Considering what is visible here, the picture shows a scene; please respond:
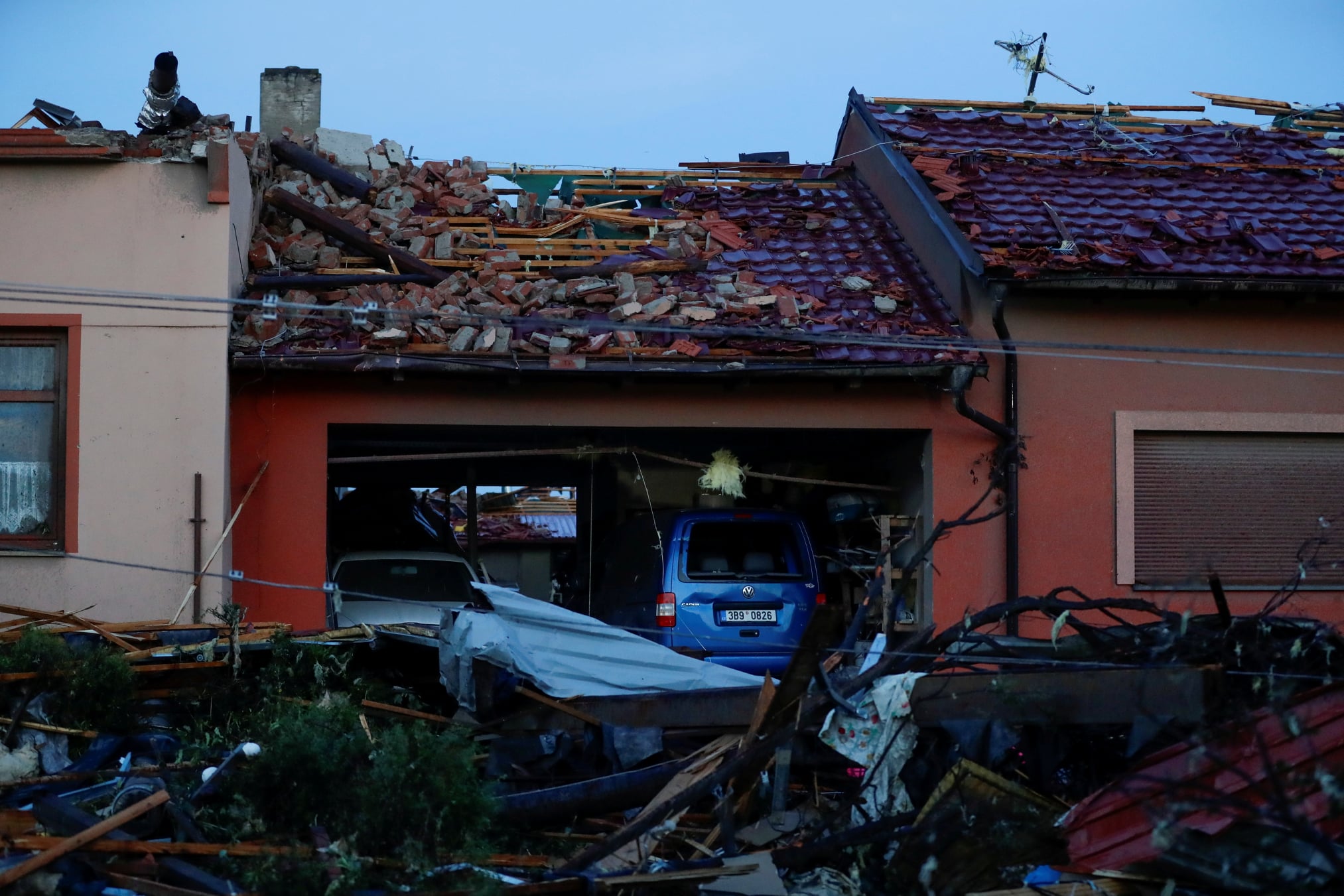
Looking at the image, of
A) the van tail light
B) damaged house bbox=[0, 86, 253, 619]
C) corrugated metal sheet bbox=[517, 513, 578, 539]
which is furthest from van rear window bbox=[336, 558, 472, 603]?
corrugated metal sheet bbox=[517, 513, 578, 539]

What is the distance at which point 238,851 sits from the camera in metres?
7.02

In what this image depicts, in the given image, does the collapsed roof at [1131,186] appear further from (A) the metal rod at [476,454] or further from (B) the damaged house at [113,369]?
Answer: (B) the damaged house at [113,369]

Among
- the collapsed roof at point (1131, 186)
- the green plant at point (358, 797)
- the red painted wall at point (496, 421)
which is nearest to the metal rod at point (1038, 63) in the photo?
the collapsed roof at point (1131, 186)

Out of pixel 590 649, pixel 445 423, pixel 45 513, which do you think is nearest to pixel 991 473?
pixel 590 649

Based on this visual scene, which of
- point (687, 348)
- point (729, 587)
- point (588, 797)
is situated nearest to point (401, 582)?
point (729, 587)

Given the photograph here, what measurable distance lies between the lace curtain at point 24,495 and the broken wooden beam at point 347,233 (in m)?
3.53

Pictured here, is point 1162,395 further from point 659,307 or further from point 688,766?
point 688,766

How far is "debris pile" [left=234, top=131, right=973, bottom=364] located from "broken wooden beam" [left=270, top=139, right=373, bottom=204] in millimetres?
18

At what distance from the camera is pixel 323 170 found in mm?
13938

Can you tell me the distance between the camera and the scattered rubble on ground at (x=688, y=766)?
6625mm

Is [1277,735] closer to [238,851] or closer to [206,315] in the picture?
[238,851]

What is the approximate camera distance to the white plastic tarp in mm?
9570

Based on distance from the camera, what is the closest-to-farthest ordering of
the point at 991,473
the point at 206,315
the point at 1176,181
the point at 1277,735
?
the point at 1277,735 → the point at 206,315 → the point at 991,473 → the point at 1176,181

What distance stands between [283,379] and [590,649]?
11.4ft
